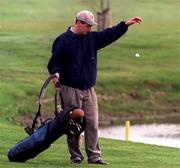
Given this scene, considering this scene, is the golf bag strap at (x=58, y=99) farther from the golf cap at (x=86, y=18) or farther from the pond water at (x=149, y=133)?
the pond water at (x=149, y=133)

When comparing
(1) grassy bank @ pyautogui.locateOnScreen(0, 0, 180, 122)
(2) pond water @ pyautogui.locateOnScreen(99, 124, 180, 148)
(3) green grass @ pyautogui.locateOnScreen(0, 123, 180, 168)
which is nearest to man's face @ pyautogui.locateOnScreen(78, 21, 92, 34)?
(3) green grass @ pyautogui.locateOnScreen(0, 123, 180, 168)

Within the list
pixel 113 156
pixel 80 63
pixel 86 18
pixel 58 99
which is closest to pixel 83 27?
pixel 86 18

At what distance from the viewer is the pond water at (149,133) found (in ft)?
91.8

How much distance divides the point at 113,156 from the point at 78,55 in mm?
3349

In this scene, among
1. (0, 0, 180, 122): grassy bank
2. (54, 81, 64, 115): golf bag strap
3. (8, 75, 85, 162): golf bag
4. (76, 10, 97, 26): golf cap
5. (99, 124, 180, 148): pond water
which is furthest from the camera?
(0, 0, 180, 122): grassy bank

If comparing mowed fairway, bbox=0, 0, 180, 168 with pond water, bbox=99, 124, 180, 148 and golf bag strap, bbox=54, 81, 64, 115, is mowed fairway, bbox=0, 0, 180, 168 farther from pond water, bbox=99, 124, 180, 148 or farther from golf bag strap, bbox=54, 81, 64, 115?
pond water, bbox=99, 124, 180, 148

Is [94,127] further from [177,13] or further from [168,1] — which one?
[168,1]

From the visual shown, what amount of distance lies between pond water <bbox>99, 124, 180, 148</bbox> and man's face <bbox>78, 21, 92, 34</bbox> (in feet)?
46.8

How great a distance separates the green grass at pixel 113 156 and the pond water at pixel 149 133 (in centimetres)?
903

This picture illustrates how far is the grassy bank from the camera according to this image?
33781mm

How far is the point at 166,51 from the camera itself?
43.9m

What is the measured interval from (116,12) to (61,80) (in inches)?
1900

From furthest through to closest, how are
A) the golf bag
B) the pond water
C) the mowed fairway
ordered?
the pond water < the mowed fairway < the golf bag

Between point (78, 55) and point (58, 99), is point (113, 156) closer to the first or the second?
point (58, 99)
